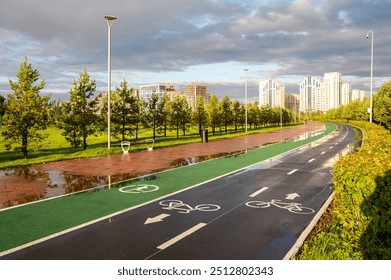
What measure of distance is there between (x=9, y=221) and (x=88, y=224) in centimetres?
193

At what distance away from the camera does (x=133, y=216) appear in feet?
27.3

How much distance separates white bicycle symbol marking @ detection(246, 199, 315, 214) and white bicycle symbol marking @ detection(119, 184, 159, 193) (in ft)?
11.5

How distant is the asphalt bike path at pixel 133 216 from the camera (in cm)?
618

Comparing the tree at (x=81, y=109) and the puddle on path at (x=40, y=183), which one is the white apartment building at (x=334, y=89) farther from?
the puddle on path at (x=40, y=183)

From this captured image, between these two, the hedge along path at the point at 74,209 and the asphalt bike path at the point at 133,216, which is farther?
the hedge along path at the point at 74,209

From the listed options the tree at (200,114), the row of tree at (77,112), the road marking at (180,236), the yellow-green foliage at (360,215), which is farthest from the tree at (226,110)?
the yellow-green foliage at (360,215)

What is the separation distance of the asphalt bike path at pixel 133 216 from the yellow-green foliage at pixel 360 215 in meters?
1.69

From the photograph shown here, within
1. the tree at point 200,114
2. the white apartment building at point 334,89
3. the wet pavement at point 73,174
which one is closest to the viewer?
the wet pavement at point 73,174

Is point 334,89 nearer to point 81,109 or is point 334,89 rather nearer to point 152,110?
point 152,110

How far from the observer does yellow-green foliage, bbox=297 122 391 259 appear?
18.3 ft

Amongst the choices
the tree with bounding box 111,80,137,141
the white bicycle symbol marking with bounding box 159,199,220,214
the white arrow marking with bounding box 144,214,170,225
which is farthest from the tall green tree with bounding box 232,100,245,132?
the white arrow marking with bounding box 144,214,170,225

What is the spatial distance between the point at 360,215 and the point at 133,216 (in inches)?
197

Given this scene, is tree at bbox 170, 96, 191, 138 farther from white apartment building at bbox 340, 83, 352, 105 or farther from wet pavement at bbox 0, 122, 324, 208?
white apartment building at bbox 340, 83, 352, 105
